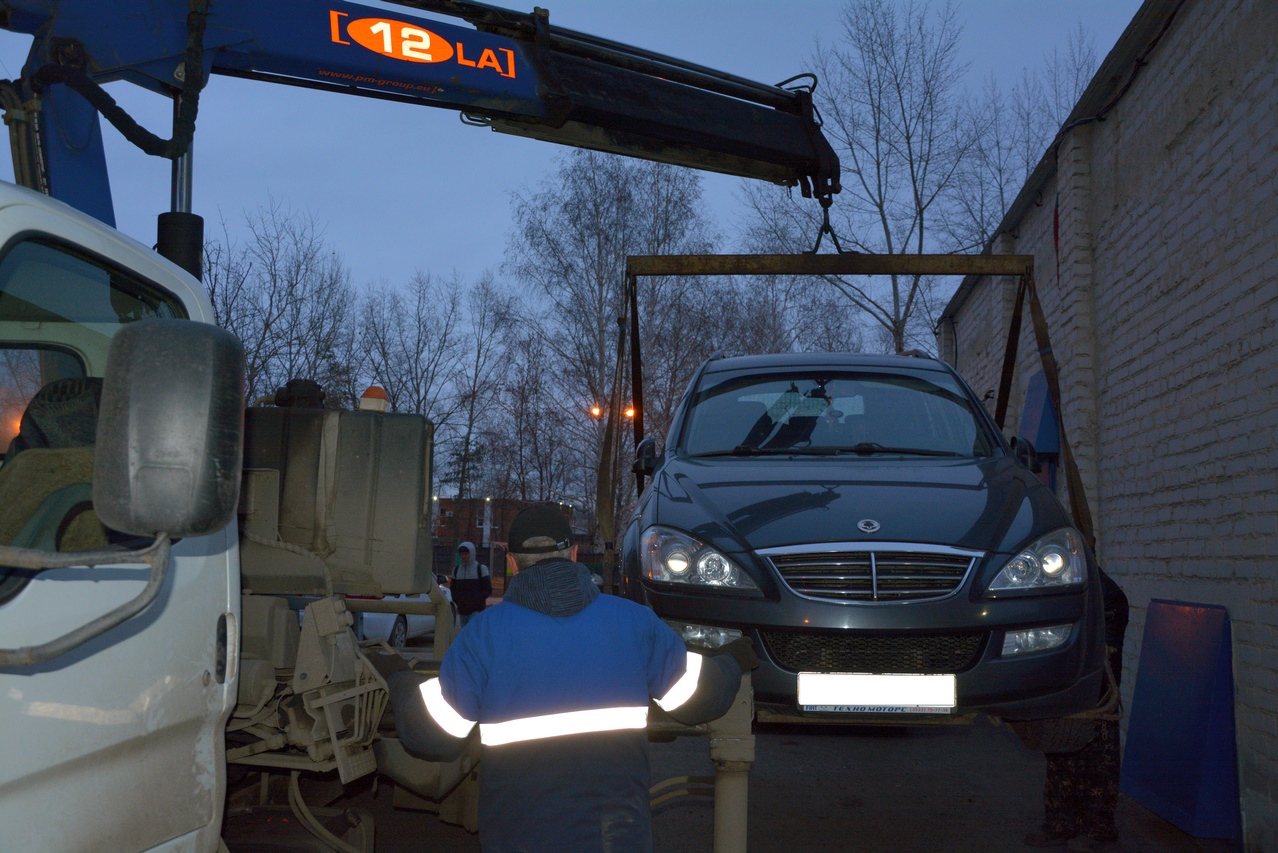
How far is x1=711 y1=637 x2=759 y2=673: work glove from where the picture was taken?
139 inches

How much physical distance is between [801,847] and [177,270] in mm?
3749

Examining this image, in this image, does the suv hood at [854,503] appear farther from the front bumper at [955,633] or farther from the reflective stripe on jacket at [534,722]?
the reflective stripe on jacket at [534,722]

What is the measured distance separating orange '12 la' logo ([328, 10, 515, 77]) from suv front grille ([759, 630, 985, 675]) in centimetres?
304

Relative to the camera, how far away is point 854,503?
415cm

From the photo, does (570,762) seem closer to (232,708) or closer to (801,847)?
(232,708)

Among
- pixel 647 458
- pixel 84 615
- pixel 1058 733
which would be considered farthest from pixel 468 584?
pixel 84 615

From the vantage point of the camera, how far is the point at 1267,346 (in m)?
4.89

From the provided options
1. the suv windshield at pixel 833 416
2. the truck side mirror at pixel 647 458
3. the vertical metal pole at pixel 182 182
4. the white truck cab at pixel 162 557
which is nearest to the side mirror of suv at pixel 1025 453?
the suv windshield at pixel 833 416

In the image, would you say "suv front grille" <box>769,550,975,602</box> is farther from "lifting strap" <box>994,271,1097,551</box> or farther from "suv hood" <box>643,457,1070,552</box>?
"lifting strap" <box>994,271,1097,551</box>

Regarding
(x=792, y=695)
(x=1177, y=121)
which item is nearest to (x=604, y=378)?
(x=1177, y=121)

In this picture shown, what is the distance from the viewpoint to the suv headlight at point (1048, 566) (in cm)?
390

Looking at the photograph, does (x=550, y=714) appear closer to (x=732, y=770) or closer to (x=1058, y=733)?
(x=732, y=770)

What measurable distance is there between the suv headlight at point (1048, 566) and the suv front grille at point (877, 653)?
0.78 ft

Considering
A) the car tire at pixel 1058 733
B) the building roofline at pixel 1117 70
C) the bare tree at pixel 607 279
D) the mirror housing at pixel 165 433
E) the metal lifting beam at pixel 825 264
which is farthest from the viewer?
the bare tree at pixel 607 279
